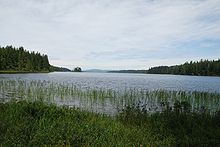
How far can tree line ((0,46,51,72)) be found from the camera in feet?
344

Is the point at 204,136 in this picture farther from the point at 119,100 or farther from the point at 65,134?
the point at 119,100

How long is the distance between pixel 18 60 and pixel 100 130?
112 meters

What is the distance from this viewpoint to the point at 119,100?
2306 centimetres

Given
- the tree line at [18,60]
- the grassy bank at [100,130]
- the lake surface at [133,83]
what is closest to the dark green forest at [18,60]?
the tree line at [18,60]

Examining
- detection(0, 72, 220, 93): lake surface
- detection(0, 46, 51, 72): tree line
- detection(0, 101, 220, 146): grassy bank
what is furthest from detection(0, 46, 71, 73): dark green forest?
detection(0, 101, 220, 146): grassy bank

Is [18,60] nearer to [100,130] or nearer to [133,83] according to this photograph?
[133,83]

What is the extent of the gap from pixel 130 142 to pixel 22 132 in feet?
12.1

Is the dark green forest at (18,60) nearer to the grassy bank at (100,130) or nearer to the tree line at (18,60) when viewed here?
the tree line at (18,60)

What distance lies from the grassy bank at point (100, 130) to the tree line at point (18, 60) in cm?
9860

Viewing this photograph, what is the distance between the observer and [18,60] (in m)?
114

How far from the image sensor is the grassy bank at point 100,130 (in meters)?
8.09

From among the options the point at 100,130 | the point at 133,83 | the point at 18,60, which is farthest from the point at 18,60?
the point at 100,130

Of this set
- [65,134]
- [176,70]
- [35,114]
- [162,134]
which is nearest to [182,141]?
[162,134]

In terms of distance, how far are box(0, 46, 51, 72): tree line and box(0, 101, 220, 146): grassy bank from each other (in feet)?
324
